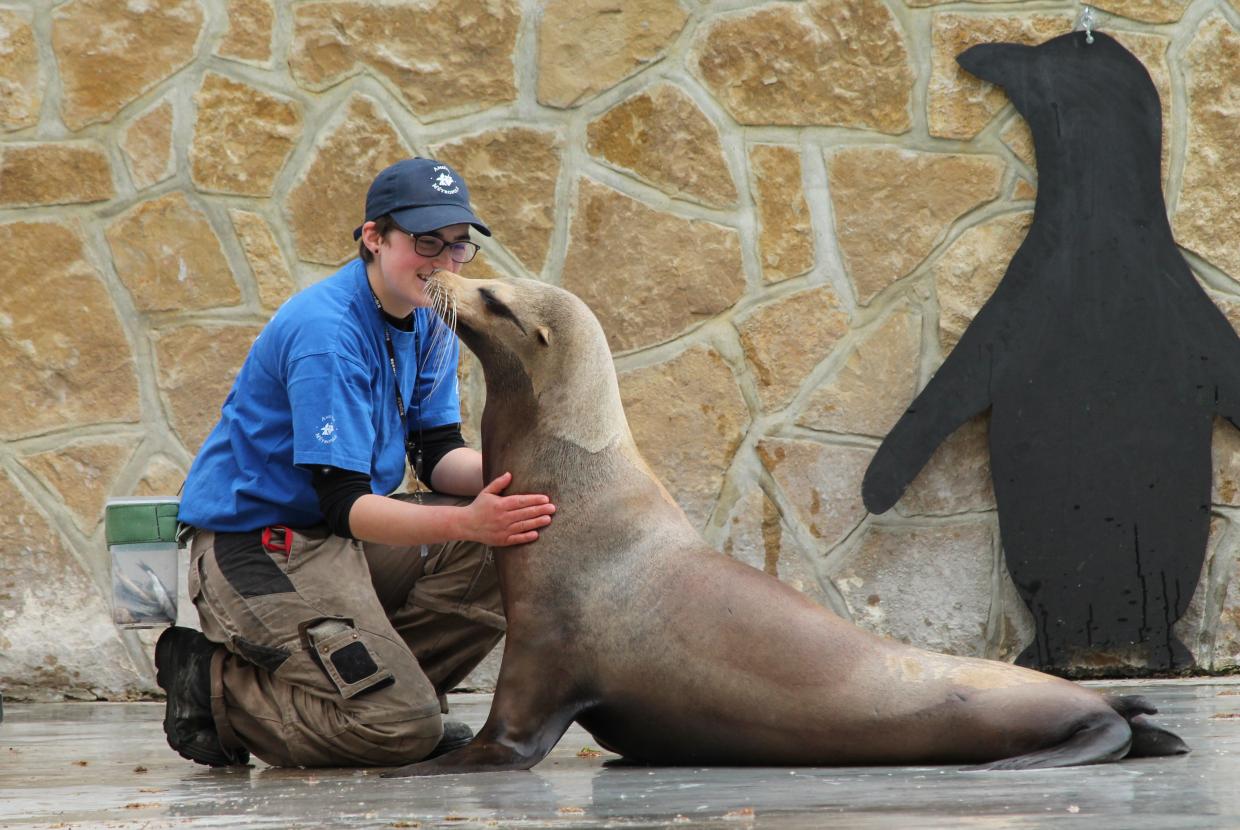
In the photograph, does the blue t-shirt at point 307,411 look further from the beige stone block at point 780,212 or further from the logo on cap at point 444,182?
the beige stone block at point 780,212

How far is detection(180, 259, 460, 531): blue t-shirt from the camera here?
11.9ft

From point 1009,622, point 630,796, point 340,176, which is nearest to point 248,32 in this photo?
point 340,176

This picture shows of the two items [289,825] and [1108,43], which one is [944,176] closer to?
[1108,43]

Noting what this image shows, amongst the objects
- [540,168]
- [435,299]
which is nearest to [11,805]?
[435,299]

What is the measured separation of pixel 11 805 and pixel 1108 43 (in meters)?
4.34

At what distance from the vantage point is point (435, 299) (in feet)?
12.2

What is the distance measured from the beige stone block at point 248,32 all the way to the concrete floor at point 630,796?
2.75 m

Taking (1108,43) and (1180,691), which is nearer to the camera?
(1180,691)

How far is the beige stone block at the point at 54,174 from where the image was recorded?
18.7ft

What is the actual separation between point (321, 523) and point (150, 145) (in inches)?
93.5

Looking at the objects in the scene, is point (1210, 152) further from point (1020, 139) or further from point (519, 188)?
point (519, 188)

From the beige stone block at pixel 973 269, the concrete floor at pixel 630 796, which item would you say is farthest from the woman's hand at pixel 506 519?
the beige stone block at pixel 973 269

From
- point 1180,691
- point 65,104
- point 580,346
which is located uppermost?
point 65,104

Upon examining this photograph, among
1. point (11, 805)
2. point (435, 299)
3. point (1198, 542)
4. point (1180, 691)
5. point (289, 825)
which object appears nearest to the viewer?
point (289, 825)
